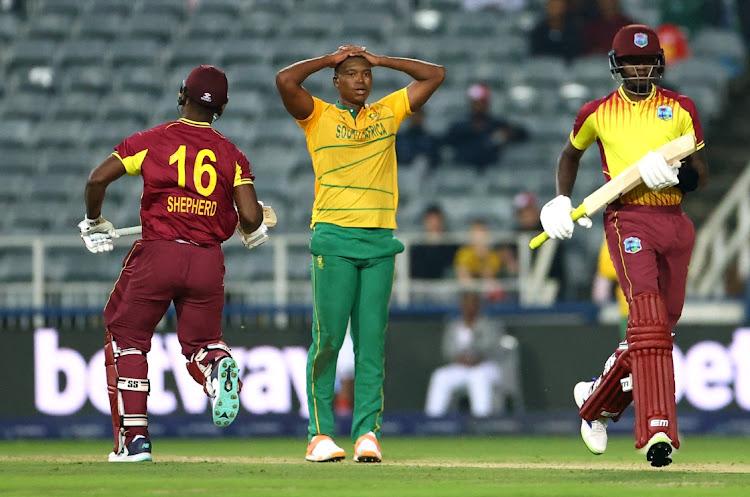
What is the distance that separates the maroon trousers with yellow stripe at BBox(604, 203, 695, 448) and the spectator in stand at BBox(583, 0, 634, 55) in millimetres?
11185

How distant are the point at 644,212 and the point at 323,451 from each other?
2.18m

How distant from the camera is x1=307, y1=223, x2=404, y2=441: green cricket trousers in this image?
8.03 meters

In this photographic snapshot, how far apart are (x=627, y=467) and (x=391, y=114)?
7.71ft

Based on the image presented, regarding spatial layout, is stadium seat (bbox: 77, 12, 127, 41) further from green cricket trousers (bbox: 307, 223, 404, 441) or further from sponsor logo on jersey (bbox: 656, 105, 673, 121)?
sponsor logo on jersey (bbox: 656, 105, 673, 121)

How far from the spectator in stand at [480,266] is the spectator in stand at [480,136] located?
364cm

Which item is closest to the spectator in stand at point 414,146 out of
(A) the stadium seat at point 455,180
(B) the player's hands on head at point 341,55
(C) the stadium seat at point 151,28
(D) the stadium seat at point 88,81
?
(A) the stadium seat at point 455,180

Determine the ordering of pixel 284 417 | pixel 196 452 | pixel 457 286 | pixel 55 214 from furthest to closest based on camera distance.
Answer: pixel 55 214 → pixel 457 286 → pixel 284 417 → pixel 196 452

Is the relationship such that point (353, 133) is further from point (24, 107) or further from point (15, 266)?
point (24, 107)

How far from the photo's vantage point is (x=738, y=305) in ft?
42.0

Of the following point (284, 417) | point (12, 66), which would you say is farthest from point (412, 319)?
point (12, 66)

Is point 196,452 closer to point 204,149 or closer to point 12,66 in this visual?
point 204,149

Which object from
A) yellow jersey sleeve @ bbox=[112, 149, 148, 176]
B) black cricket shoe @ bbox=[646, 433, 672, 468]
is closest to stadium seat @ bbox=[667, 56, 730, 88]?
yellow jersey sleeve @ bbox=[112, 149, 148, 176]

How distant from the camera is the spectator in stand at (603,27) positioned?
18.3m

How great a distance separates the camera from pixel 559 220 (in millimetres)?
7422
